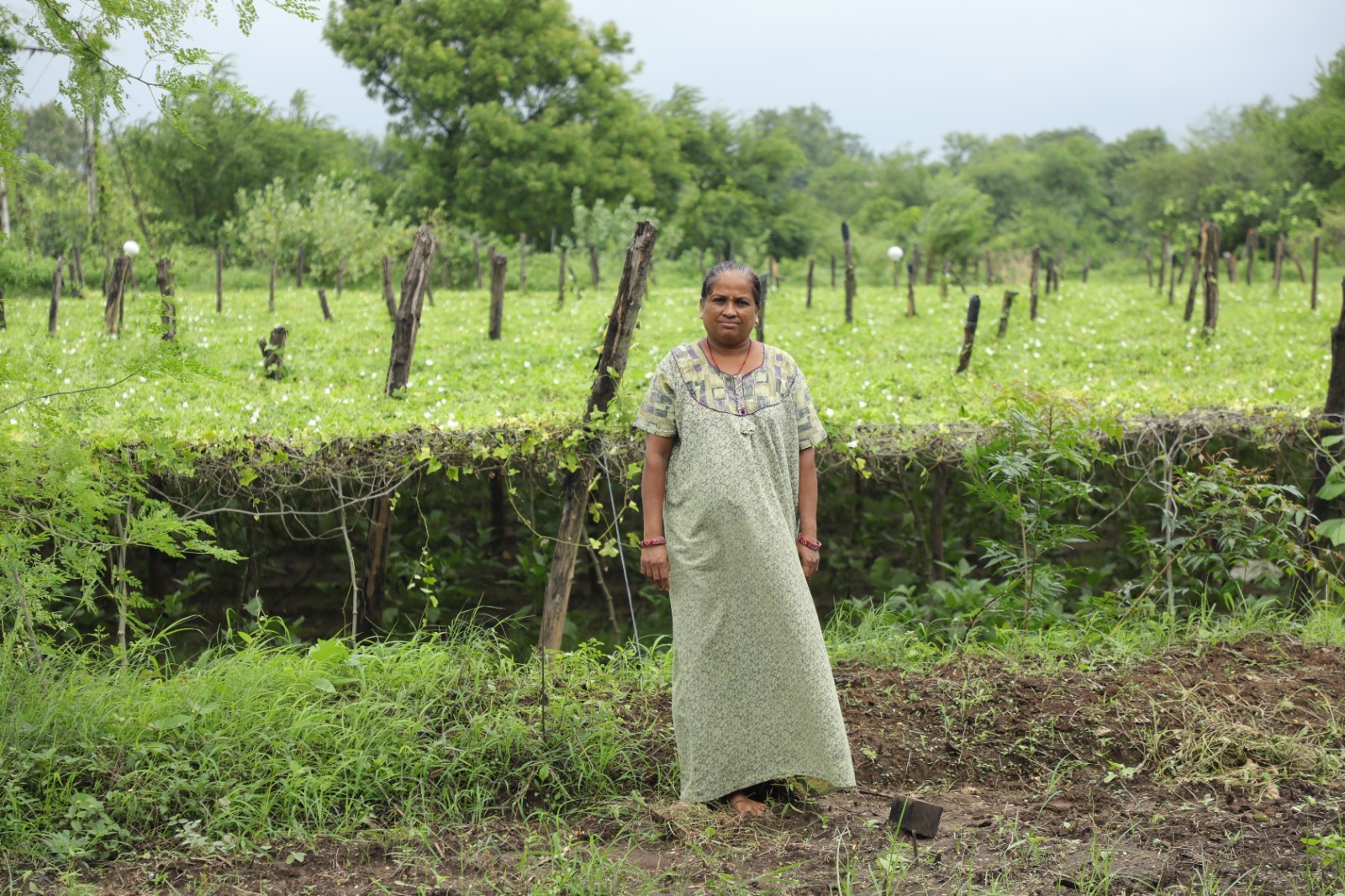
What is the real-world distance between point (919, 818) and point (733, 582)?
814 millimetres

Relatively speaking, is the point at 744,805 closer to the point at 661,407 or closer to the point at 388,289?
the point at 661,407

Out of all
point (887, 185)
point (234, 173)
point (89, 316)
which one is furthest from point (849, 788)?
point (887, 185)

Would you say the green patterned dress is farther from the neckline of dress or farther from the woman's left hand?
the woman's left hand

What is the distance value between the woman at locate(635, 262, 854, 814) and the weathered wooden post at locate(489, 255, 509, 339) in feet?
23.5

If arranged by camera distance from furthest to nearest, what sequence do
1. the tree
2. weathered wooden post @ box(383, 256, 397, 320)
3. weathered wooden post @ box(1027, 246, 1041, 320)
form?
the tree → weathered wooden post @ box(1027, 246, 1041, 320) → weathered wooden post @ box(383, 256, 397, 320)

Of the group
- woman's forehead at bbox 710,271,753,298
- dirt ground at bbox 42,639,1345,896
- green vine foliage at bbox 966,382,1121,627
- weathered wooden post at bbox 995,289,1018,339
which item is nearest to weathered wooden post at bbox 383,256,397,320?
weathered wooden post at bbox 995,289,1018,339

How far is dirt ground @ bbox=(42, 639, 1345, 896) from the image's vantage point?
9.11 ft

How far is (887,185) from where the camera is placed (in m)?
46.6

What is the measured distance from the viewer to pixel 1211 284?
11.7 m

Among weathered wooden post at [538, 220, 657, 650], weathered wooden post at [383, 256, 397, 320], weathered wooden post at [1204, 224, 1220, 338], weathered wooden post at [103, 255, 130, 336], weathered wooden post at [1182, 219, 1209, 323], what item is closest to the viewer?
weathered wooden post at [538, 220, 657, 650]

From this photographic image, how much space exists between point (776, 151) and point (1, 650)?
3117 centimetres

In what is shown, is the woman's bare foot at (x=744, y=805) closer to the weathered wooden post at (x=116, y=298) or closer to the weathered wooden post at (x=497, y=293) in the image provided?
the weathered wooden post at (x=497, y=293)

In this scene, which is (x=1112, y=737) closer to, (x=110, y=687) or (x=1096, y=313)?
(x=110, y=687)

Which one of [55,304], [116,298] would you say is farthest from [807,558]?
[55,304]
